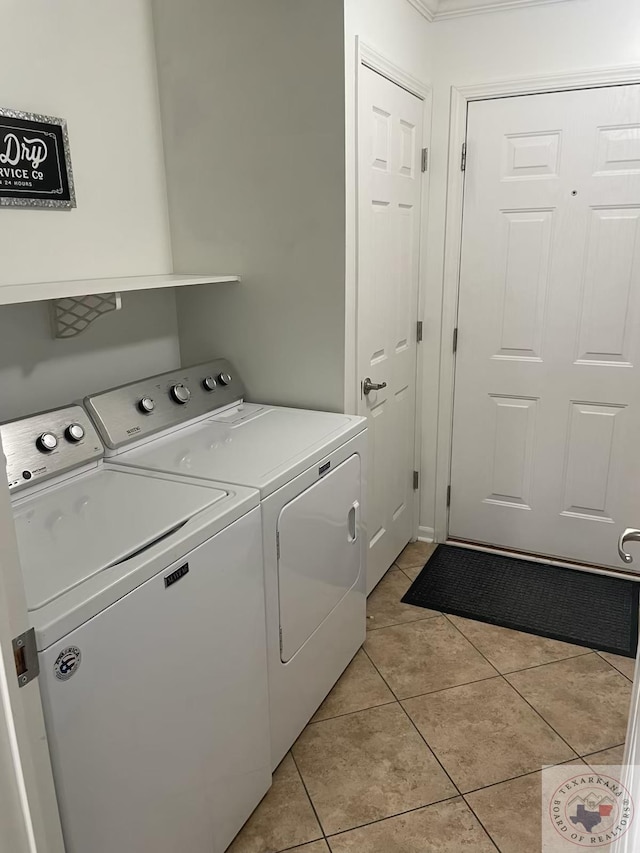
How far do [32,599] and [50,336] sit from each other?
3.42 ft

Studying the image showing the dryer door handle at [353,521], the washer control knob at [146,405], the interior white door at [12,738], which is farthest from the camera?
the dryer door handle at [353,521]

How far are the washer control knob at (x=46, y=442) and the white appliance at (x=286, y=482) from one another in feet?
0.56

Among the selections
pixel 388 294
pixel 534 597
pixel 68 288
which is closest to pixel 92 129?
pixel 68 288

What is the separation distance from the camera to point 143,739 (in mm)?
1295

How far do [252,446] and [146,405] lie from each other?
1.17 ft

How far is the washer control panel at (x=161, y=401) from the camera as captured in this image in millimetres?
1858

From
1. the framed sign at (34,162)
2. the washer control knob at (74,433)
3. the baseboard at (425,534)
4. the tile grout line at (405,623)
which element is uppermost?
the framed sign at (34,162)

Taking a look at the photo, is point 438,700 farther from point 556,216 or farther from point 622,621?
point 556,216

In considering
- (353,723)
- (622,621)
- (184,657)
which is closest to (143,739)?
(184,657)

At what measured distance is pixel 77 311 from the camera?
6.61 feet

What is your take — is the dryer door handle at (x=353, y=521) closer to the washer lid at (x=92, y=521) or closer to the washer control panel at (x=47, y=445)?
the washer lid at (x=92, y=521)

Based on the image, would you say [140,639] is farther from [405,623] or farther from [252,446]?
[405,623]

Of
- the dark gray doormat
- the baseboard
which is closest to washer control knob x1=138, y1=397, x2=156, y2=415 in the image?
the dark gray doormat

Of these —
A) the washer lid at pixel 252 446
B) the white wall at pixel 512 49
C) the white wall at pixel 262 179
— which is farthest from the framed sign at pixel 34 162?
the white wall at pixel 512 49
